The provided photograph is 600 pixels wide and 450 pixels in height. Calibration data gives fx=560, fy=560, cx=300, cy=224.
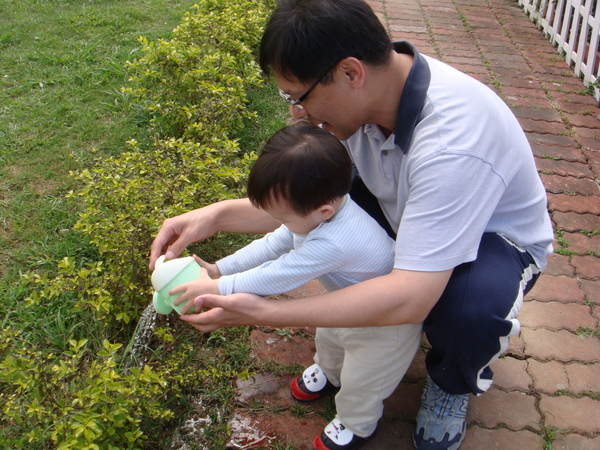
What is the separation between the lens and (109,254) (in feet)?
8.01

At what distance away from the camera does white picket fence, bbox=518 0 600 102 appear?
4.83 metres

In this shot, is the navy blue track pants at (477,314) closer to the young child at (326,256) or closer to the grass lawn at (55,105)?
the young child at (326,256)

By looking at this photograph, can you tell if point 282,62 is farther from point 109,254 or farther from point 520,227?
point 109,254

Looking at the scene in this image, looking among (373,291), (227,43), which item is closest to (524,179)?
(373,291)

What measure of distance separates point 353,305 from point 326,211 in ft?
0.98

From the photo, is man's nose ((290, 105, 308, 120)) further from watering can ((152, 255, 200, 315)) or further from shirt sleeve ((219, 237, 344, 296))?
watering can ((152, 255, 200, 315))

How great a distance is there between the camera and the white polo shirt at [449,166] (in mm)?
1551

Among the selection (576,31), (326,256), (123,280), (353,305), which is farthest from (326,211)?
(576,31)

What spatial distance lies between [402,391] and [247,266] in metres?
0.83

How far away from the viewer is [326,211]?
1.72 meters

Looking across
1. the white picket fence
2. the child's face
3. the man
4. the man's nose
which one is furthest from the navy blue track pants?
the white picket fence

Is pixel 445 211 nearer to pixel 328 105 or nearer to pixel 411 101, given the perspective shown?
pixel 411 101

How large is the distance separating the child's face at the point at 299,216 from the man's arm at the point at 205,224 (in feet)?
1.25

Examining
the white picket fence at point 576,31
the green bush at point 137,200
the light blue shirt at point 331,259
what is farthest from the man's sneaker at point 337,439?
the white picket fence at point 576,31
